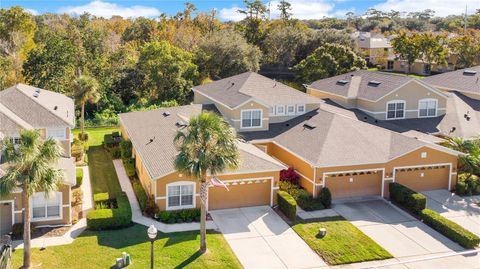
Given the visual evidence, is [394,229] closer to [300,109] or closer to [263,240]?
[263,240]

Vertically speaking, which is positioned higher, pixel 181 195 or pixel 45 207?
pixel 181 195

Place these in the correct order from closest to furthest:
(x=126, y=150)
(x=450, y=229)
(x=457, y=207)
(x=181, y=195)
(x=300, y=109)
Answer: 1. (x=450, y=229)
2. (x=181, y=195)
3. (x=457, y=207)
4. (x=126, y=150)
5. (x=300, y=109)

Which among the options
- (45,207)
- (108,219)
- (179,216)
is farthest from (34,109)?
(179,216)

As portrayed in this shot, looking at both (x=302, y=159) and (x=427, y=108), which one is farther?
(x=427, y=108)

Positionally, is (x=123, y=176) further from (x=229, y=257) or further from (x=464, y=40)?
(x=464, y=40)

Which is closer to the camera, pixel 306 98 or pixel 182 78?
pixel 306 98

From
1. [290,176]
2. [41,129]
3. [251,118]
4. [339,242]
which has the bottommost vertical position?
[339,242]

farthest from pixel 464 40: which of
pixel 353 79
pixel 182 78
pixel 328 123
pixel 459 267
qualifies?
pixel 459 267
